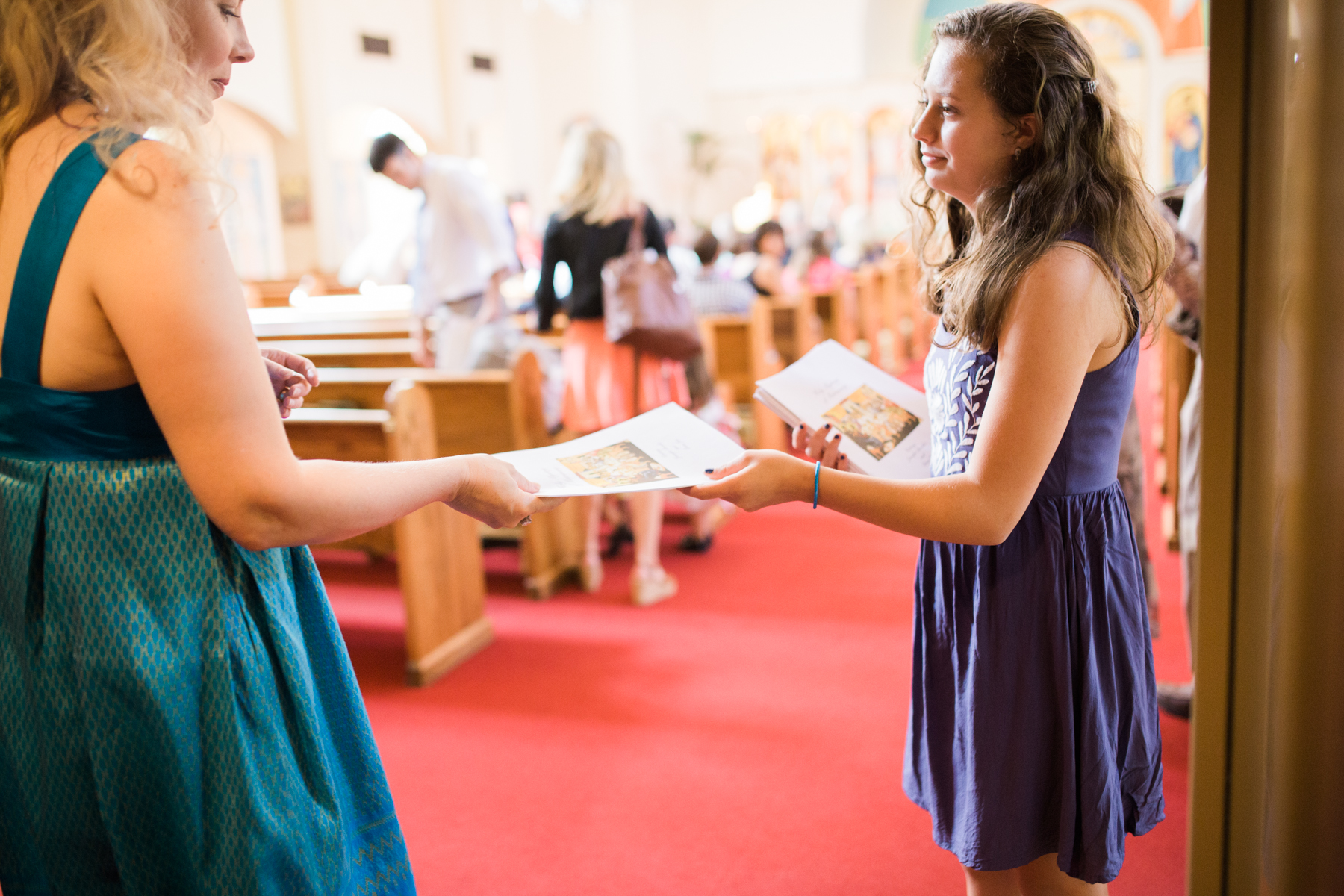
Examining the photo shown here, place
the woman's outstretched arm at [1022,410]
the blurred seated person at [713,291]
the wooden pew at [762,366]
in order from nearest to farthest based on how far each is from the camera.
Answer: the woman's outstretched arm at [1022,410] < the wooden pew at [762,366] < the blurred seated person at [713,291]

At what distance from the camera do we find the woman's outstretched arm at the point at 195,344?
87 cm

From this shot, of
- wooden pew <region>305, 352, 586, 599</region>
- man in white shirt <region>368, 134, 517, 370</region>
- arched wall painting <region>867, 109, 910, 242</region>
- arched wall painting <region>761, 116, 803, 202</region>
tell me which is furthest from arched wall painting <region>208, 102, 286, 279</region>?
arched wall painting <region>867, 109, 910, 242</region>

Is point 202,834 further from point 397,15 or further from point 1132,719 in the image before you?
point 397,15

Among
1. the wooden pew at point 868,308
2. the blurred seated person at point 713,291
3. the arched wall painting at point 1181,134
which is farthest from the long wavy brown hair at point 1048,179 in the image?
the arched wall painting at point 1181,134

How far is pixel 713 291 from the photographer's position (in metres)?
5.74

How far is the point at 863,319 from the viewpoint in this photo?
873 cm

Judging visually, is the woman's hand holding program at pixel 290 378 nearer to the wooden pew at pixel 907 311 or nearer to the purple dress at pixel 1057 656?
the purple dress at pixel 1057 656

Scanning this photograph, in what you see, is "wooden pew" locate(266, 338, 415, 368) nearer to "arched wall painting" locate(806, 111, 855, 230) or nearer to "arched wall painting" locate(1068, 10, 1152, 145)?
"arched wall painting" locate(806, 111, 855, 230)

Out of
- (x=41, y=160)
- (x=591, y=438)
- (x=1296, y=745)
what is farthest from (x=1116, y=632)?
(x=41, y=160)

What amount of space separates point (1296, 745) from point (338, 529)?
0.82 meters

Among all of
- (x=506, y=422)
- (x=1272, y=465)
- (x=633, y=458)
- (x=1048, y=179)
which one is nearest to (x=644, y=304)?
(x=506, y=422)

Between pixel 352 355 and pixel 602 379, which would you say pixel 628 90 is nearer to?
pixel 352 355

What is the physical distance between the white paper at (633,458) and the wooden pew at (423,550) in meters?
1.91

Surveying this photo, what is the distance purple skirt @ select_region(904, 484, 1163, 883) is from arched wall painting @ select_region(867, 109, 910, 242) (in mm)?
17934
